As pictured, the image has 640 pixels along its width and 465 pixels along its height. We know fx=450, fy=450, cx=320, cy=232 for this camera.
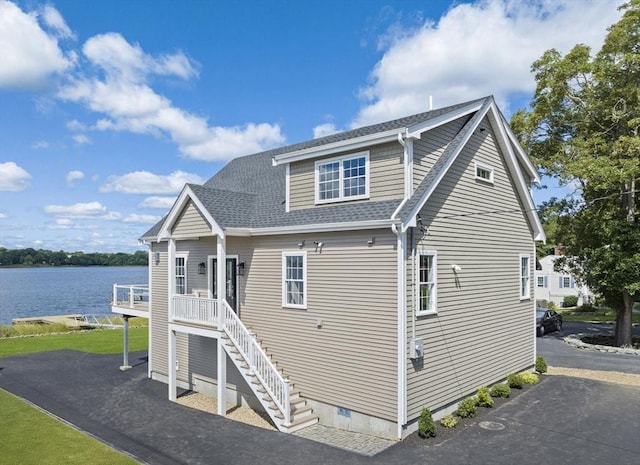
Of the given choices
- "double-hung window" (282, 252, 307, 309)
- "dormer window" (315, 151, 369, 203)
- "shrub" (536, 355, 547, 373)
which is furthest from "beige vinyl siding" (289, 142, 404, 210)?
"shrub" (536, 355, 547, 373)

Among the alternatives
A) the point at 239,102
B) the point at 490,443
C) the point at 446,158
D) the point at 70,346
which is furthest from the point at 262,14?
the point at 70,346

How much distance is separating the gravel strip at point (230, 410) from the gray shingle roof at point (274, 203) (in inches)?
226

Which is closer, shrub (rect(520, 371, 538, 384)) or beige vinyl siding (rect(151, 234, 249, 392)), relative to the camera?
shrub (rect(520, 371, 538, 384))

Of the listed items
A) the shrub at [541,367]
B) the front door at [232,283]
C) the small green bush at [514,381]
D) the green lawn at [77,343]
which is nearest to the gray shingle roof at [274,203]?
the front door at [232,283]

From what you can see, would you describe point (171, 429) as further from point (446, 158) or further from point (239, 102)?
point (239, 102)

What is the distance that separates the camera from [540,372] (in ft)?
54.6

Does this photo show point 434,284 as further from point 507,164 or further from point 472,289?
point 507,164

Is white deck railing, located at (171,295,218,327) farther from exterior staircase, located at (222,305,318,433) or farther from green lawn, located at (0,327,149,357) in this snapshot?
green lawn, located at (0,327,149,357)

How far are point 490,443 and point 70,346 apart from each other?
2425cm

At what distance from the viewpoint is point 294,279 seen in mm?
13227

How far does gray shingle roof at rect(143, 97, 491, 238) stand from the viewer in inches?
479

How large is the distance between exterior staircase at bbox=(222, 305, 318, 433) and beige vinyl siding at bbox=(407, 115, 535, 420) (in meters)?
3.12

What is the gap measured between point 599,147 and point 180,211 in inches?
763

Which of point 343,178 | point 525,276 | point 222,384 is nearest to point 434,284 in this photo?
point 343,178
